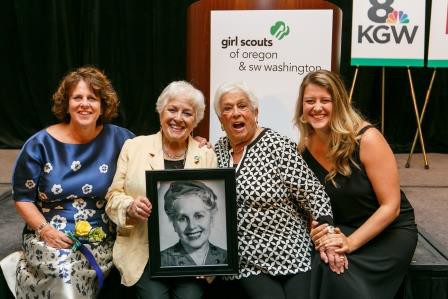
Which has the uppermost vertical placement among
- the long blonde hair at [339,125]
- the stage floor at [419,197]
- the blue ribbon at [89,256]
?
the long blonde hair at [339,125]

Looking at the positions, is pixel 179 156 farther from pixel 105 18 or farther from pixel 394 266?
pixel 105 18

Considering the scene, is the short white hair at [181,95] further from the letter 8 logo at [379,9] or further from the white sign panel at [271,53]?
the letter 8 logo at [379,9]

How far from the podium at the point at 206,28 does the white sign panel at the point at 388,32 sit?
1.57 metres

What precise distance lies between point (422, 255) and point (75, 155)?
5.26ft

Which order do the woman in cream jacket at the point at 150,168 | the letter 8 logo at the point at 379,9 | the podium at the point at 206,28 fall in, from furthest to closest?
the letter 8 logo at the point at 379,9, the podium at the point at 206,28, the woman in cream jacket at the point at 150,168

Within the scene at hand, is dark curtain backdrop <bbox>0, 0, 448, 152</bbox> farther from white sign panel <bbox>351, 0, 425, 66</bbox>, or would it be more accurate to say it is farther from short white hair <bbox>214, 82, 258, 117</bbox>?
short white hair <bbox>214, 82, 258, 117</bbox>

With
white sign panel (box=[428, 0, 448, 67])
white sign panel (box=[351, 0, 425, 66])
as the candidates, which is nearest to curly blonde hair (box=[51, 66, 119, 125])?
white sign panel (box=[351, 0, 425, 66])

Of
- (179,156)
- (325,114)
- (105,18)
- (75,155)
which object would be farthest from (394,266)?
(105,18)

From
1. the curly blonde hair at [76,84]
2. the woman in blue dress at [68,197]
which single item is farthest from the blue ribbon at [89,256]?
the curly blonde hair at [76,84]

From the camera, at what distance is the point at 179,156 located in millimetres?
2121

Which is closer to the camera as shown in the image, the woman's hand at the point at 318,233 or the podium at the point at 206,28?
the woman's hand at the point at 318,233

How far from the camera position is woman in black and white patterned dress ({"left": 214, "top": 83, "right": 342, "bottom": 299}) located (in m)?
2.00

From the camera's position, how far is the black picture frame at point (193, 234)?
1.94 m

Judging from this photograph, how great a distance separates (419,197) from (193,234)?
96.2 inches
